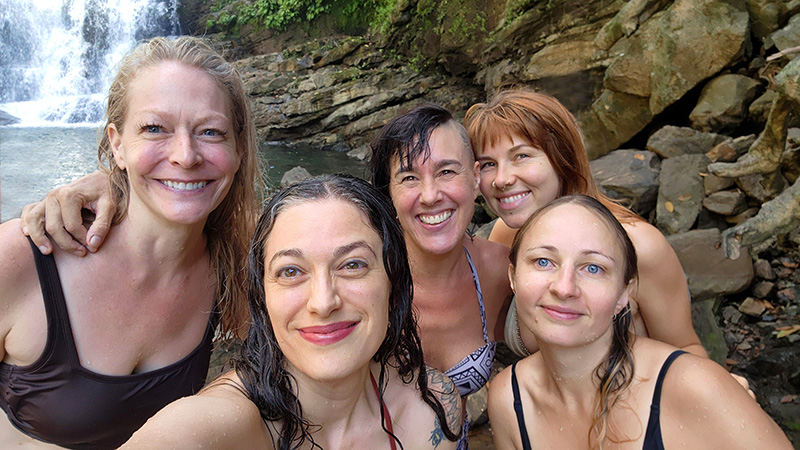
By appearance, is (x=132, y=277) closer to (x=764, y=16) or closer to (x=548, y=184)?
(x=548, y=184)

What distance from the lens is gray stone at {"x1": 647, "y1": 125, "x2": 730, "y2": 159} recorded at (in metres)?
5.58

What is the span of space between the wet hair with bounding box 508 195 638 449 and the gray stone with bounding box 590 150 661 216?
3.60m

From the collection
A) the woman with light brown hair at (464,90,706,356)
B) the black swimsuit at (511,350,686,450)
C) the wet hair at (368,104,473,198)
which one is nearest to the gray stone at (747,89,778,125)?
the woman with light brown hair at (464,90,706,356)

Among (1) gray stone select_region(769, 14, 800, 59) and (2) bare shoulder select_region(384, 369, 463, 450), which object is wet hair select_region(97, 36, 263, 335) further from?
(1) gray stone select_region(769, 14, 800, 59)

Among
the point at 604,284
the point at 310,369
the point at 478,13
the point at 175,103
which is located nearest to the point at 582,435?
the point at 604,284

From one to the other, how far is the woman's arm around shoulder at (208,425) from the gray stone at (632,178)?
4715mm

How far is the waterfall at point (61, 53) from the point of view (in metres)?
13.5

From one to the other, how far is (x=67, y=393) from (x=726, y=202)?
17.9 feet

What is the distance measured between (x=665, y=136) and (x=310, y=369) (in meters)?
5.55

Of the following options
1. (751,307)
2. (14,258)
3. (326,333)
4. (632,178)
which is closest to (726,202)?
(632,178)

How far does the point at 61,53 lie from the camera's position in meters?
14.8

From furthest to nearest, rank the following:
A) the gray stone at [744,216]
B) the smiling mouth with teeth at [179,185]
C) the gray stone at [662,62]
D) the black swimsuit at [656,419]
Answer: the gray stone at [662,62] → the gray stone at [744,216] → the smiling mouth with teeth at [179,185] → the black swimsuit at [656,419]

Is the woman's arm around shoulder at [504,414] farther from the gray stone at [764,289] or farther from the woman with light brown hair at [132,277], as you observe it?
the gray stone at [764,289]

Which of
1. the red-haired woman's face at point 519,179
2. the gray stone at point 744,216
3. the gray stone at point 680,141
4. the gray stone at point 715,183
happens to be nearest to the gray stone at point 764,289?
the gray stone at point 744,216
